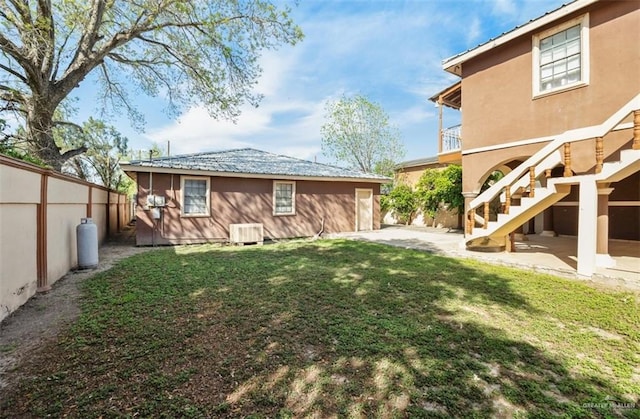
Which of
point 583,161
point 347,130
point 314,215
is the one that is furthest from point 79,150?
point 347,130

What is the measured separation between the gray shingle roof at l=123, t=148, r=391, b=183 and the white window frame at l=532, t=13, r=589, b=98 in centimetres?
700

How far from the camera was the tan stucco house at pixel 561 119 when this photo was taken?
16.2ft

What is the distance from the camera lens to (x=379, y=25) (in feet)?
33.3

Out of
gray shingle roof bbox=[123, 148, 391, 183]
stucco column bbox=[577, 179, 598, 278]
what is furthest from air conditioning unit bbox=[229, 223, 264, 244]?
stucco column bbox=[577, 179, 598, 278]

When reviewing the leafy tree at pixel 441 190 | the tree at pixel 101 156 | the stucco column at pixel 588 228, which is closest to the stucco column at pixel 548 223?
the leafy tree at pixel 441 190

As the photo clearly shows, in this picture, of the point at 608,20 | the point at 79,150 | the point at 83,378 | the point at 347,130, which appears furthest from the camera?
the point at 347,130

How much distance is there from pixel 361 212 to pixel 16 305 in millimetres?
11468

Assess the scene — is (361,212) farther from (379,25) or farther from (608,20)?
(608,20)

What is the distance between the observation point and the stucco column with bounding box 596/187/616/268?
495 cm

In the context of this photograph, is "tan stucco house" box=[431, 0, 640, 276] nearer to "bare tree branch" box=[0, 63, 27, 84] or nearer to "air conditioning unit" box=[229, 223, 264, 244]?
"air conditioning unit" box=[229, 223, 264, 244]

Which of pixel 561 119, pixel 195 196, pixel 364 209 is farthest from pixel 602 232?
pixel 195 196

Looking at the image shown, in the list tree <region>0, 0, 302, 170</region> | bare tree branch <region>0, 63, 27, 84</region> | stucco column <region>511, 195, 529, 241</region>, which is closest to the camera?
stucco column <region>511, 195, 529, 241</region>

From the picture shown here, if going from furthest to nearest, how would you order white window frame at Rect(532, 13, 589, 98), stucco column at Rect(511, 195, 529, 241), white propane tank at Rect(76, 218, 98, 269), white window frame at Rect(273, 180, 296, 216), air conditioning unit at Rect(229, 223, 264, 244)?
white window frame at Rect(273, 180, 296, 216) < air conditioning unit at Rect(229, 223, 264, 244) < stucco column at Rect(511, 195, 529, 241) < white window frame at Rect(532, 13, 589, 98) < white propane tank at Rect(76, 218, 98, 269)

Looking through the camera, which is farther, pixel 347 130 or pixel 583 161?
pixel 347 130
